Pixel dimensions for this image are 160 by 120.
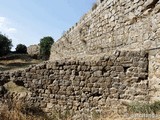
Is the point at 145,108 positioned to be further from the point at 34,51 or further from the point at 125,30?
the point at 34,51

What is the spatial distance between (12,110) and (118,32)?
11.9 feet

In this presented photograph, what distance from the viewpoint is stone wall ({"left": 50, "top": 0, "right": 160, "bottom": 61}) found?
6.70 metres

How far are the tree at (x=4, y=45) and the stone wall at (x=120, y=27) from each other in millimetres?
26214

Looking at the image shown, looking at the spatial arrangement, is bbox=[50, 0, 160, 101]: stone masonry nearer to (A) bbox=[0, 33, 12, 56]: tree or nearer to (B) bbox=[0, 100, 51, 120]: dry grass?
(B) bbox=[0, 100, 51, 120]: dry grass

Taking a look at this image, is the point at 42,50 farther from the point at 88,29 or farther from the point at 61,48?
the point at 88,29

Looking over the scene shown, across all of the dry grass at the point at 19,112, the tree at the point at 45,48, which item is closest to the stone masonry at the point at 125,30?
the dry grass at the point at 19,112

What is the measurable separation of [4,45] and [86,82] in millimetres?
30764

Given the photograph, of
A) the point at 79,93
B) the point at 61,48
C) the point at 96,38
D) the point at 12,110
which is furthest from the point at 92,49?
the point at 61,48

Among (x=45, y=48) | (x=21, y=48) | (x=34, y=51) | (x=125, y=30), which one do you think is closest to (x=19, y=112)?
(x=125, y=30)

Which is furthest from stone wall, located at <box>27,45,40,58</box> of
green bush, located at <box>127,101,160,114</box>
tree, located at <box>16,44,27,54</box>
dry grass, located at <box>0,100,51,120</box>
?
green bush, located at <box>127,101,160,114</box>

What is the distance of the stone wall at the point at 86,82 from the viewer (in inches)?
268

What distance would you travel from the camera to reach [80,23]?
1248cm

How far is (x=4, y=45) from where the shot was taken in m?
36.4

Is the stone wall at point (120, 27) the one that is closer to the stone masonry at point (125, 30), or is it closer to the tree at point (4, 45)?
the stone masonry at point (125, 30)
